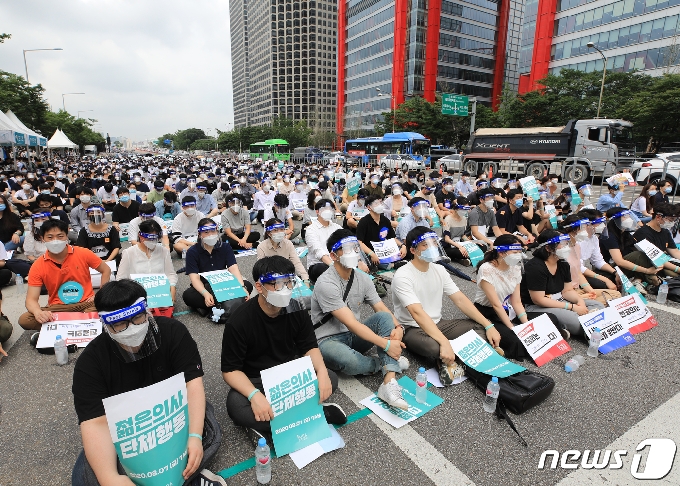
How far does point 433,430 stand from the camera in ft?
10.3

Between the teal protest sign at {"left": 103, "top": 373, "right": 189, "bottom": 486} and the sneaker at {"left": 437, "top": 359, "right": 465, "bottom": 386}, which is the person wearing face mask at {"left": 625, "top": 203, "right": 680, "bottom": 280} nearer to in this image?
the sneaker at {"left": 437, "top": 359, "right": 465, "bottom": 386}

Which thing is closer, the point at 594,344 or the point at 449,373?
the point at 449,373

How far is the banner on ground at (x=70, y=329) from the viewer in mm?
4297

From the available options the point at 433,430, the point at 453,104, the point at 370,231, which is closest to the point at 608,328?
the point at 433,430

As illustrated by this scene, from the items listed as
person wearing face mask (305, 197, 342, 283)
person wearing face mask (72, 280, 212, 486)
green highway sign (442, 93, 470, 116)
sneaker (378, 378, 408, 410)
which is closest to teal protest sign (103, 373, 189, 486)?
person wearing face mask (72, 280, 212, 486)

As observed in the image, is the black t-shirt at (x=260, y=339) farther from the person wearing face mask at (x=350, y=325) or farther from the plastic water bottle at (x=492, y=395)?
the plastic water bottle at (x=492, y=395)

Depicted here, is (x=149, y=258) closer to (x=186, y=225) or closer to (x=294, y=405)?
(x=186, y=225)

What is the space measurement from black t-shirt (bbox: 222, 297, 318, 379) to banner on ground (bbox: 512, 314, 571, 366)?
2.45 metres

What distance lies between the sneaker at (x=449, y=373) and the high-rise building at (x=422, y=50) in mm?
67122

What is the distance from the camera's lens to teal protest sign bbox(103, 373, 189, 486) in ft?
7.06

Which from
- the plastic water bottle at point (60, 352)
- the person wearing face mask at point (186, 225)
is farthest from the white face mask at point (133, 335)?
the person wearing face mask at point (186, 225)

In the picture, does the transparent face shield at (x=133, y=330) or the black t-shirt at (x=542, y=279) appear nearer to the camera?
the transparent face shield at (x=133, y=330)

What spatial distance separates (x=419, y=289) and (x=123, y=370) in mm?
2789

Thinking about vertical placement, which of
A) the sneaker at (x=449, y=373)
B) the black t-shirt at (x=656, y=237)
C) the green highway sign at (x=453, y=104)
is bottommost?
the sneaker at (x=449, y=373)
